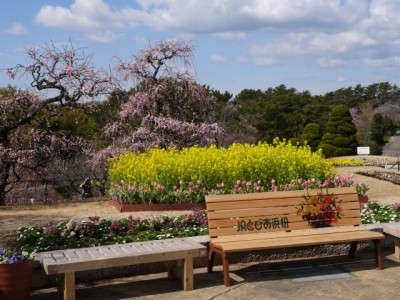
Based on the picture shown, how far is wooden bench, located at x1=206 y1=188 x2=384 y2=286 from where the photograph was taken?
246 inches

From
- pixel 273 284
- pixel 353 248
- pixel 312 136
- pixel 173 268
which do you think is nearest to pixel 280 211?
pixel 273 284

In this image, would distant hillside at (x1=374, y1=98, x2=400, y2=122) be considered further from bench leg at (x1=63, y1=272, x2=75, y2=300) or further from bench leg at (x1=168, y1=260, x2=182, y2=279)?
bench leg at (x1=63, y1=272, x2=75, y2=300)

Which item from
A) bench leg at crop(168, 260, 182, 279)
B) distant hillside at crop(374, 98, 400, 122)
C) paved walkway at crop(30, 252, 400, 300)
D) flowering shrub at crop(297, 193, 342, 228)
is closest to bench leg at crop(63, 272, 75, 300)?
paved walkway at crop(30, 252, 400, 300)

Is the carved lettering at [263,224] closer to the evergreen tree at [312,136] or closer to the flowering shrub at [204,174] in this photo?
the flowering shrub at [204,174]

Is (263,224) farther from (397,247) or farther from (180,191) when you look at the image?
(180,191)

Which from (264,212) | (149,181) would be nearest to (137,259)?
(264,212)

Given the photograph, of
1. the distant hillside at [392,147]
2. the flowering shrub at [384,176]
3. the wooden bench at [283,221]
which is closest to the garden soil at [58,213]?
the flowering shrub at [384,176]

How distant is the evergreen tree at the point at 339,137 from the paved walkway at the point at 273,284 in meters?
28.1

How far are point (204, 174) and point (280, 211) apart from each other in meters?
3.84

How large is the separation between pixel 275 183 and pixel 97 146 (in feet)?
25.2

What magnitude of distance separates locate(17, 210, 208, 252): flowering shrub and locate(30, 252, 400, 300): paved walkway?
712 mm

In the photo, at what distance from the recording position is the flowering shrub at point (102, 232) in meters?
6.67

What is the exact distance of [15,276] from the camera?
5203 mm

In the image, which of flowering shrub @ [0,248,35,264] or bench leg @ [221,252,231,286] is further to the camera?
bench leg @ [221,252,231,286]
